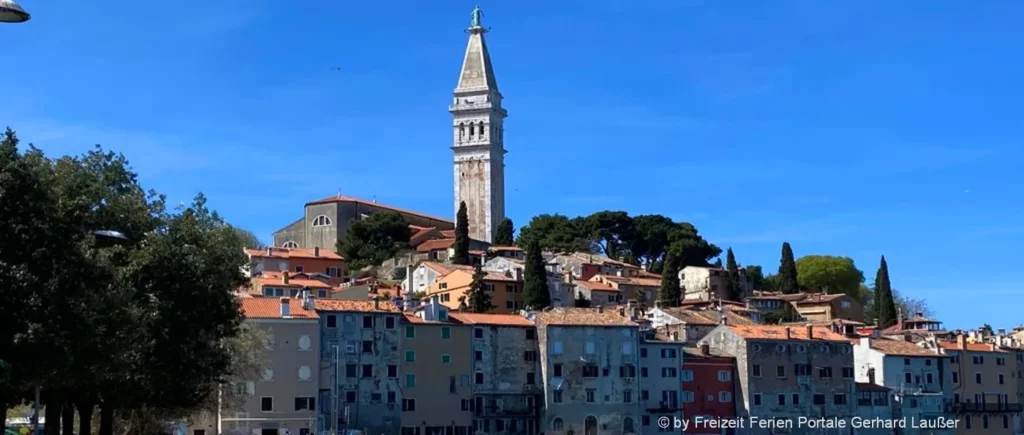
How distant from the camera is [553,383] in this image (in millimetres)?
71312

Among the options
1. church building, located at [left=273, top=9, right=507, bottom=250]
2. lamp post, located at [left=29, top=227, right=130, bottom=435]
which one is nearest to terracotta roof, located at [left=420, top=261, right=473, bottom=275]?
church building, located at [left=273, top=9, right=507, bottom=250]

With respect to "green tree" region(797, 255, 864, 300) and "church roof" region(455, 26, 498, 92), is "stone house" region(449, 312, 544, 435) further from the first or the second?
"church roof" region(455, 26, 498, 92)

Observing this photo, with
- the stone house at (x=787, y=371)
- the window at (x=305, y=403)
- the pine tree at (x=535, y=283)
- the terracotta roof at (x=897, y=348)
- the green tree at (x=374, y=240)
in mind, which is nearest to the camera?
the window at (x=305, y=403)

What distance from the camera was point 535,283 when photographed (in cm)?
9400

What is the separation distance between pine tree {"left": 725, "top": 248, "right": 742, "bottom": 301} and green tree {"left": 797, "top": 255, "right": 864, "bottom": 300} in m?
15.4

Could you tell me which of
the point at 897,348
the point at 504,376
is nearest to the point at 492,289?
the point at 504,376

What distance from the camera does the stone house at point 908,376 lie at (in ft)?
270

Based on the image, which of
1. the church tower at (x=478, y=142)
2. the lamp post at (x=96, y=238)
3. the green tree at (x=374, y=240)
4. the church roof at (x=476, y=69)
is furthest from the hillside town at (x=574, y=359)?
the church roof at (x=476, y=69)

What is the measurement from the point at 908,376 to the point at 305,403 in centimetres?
3614

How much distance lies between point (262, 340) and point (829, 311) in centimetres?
6006

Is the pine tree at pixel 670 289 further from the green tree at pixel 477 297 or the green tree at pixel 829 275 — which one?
the green tree at pixel 829 275

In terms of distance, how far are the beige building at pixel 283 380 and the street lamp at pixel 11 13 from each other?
146ft

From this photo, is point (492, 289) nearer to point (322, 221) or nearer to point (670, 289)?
point (670, 289)

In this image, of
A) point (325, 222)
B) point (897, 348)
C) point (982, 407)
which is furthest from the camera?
point (325, 222)
